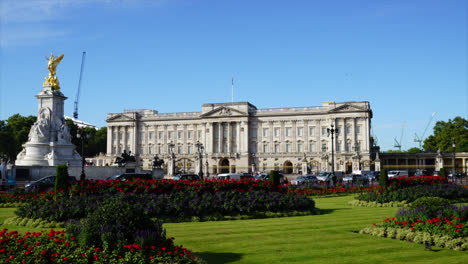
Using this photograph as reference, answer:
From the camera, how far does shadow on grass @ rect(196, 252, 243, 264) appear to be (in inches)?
368

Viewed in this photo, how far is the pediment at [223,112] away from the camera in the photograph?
96188mm

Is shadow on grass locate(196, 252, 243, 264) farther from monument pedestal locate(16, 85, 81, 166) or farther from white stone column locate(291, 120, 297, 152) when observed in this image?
white stone column locate(291, 120, 297, 152)

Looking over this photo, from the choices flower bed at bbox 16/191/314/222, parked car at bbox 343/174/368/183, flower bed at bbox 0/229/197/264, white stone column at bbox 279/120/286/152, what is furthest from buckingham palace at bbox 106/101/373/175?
flower bed at bbox 0/229/197/264

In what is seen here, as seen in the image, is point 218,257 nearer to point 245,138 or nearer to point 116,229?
point 116,229

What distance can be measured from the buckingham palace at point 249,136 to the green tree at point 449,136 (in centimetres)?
1720

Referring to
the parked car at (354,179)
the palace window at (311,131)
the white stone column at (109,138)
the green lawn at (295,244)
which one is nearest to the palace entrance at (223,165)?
the palace window at (311,131)

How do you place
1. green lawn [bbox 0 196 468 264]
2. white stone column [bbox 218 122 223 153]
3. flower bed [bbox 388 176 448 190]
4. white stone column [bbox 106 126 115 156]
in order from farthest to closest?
white stone column [bbox 106 126 115 156] → white stone column [bbox 218 122 223 153] → flower bed [bbox 388 176 448 190] → green lawn [bbox 0 196 468 264]

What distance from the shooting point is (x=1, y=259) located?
7805 millimetres

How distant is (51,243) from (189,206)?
24.6 ft

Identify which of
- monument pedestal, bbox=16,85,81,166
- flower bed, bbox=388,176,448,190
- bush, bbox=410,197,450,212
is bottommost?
bush, bbox=410,197,450,212

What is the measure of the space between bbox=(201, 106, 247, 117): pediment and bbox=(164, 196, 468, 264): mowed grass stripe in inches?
3195

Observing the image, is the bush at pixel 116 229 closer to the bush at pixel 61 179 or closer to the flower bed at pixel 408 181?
the bush at pixel 61 179

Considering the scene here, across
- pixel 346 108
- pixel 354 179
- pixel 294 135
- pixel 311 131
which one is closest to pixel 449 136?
pixel 346 108

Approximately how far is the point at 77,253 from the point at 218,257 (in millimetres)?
3058
